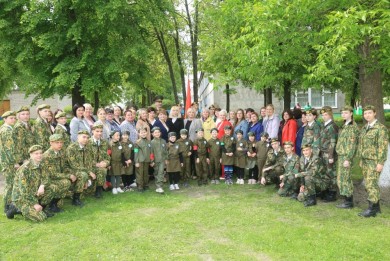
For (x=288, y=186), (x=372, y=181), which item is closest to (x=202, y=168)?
(x=288, y=186)

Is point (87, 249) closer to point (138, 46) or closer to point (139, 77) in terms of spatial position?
point (138, 46)

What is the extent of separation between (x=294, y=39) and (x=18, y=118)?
597 centimetres

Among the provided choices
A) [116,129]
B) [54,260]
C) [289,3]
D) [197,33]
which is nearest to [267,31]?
[289,3]

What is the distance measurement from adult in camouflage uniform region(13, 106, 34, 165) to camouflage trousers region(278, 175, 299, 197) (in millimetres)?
5546

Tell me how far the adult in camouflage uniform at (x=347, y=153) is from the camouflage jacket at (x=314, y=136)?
60 cm

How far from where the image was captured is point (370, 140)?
6605mm

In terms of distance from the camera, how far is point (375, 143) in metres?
6.57

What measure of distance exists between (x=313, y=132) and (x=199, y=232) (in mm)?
3571

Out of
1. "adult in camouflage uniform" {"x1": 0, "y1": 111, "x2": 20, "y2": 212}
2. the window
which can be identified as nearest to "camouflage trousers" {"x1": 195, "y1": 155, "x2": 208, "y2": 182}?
"adult in camouflage uniform" {"x1": 0, "y1": 111, "x2": 20, "y2": 212}

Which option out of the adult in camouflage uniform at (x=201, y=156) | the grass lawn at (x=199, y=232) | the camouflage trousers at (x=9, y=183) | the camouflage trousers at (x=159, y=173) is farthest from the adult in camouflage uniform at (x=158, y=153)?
the camouflage trousers at (x=9, y=183)

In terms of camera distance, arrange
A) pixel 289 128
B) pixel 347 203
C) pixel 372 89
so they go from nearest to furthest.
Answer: pixel 347 203
pixel 372 89
pixel 289 128

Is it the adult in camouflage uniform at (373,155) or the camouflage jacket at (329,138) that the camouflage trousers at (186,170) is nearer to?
the camouflage jacket at (329,138)

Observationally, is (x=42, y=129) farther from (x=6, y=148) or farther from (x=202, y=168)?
(x=202, y=168)

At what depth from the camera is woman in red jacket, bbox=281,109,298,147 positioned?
870 cm
